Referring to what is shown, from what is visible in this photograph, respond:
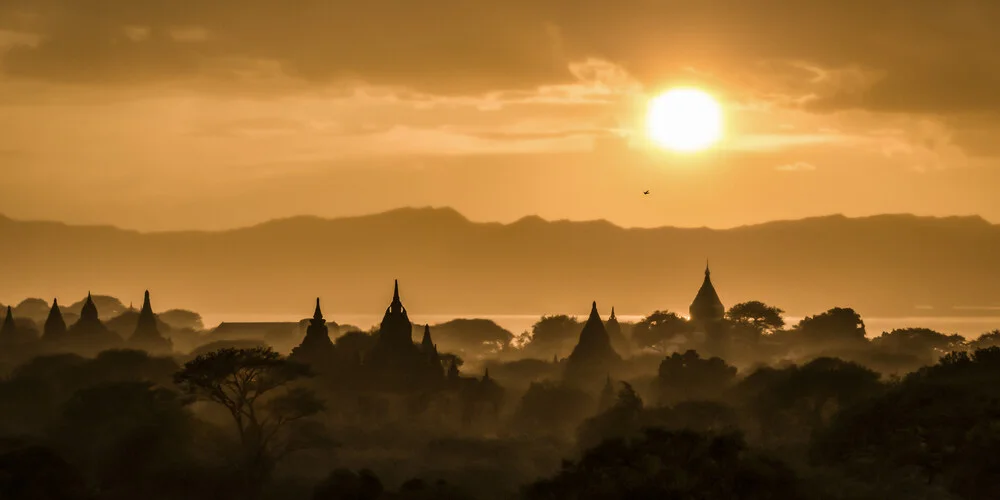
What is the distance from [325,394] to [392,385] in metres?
5.25

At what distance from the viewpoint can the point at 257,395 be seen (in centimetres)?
10688

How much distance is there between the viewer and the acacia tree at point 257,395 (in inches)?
4067

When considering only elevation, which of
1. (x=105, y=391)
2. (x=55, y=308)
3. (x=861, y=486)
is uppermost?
(x=55, y=308)

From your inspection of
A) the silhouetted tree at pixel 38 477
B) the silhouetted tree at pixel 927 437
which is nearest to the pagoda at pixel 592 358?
the silhouetted tree at pixel 927 437

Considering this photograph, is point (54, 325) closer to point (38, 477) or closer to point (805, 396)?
point (805, 396)

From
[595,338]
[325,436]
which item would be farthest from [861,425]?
[595,338]

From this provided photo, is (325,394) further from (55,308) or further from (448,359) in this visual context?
(55,308)

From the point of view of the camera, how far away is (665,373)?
143m

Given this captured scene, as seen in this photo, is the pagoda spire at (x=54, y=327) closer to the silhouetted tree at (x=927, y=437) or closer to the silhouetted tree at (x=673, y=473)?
the silhouetted tree at (x=927, y=437)

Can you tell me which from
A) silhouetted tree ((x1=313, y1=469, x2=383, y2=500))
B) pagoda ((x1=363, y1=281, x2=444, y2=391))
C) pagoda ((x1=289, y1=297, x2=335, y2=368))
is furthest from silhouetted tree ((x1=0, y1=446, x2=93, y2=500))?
pagoda ((x1=289, y1=297, x2=335, y2=368))

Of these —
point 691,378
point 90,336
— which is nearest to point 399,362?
point 691,378

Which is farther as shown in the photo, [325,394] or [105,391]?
[325,394]

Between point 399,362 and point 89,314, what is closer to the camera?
point 399,362

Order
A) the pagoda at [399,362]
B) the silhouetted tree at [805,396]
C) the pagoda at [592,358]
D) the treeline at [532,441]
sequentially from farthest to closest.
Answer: the pagoda at [592,358] < the pagoda at [399,362] < the silhouetted tree at [805,396] < the treeline at [532,441]
